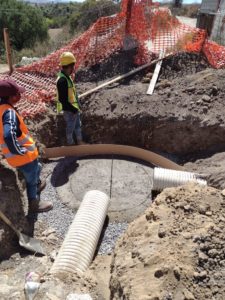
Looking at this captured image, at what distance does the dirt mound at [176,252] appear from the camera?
3.08 m

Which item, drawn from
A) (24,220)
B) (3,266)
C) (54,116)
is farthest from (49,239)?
(54,116)

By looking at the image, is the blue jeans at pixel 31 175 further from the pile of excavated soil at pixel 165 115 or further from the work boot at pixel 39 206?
the pile of excavated soil at pixel 165 115

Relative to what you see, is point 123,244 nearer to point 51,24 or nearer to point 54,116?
point 54,116

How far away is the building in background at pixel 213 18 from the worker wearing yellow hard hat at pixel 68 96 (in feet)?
35.9

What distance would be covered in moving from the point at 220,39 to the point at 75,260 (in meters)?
13.5

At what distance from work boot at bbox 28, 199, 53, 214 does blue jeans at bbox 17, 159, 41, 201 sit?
0.37 feet

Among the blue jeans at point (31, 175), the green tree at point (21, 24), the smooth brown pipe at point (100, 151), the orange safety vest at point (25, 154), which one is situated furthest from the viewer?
the green tree at point (21, 24)

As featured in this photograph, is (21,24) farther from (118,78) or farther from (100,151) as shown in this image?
(100,151)

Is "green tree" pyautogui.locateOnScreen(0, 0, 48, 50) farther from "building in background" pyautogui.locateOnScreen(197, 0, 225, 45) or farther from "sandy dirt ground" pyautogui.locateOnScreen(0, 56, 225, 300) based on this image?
"sandy dirt ground" pyautogui.locateOnScreen(0, 56, 225, 300)

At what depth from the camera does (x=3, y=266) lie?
14.8 feet

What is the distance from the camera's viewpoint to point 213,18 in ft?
66.0

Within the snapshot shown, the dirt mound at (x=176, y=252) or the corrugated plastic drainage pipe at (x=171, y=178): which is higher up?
the dirt mound at (x=176, y=252)

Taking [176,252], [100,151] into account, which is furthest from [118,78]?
[176,252]

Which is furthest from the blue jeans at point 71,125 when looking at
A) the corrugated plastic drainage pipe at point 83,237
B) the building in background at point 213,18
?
the building in background at point 213,18
